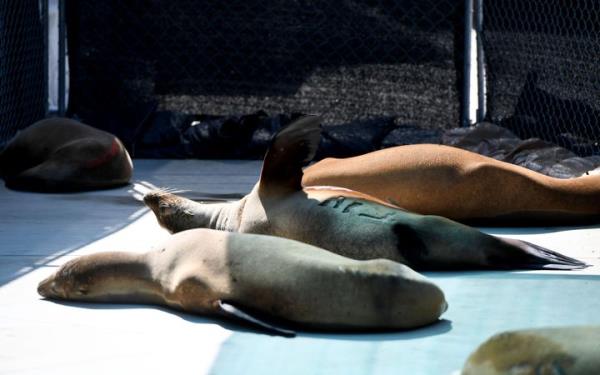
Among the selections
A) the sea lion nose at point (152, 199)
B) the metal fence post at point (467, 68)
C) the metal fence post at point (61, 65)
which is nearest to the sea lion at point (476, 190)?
the sea lion nose at point (152, 199)

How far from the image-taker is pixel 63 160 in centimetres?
776

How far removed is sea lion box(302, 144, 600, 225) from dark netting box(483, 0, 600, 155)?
2485 millimetres

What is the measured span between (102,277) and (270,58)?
650 centimetres

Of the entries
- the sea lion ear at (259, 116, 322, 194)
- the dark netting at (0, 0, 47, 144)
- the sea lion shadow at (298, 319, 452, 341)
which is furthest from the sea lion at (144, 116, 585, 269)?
the dark netting at (0, 0, 47, 144)

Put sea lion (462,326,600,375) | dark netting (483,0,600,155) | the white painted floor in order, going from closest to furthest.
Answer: sea lion (462,326,600,375) < the white painted floor < dark netting (483,0,600,155)

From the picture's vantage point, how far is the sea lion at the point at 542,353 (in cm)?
259

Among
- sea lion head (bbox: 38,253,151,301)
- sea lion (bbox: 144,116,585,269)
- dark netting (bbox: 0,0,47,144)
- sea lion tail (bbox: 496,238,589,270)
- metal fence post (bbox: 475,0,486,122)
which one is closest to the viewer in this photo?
sea lion head (bbox: 38,253,151,301)

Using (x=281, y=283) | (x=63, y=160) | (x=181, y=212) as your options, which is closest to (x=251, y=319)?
(x=281, y=283)

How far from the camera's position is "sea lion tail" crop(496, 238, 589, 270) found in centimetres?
468

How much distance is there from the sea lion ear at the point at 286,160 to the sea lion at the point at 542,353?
85.5 inches

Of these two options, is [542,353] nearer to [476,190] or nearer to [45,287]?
[45,287]

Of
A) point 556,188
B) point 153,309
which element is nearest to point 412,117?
point 556,188

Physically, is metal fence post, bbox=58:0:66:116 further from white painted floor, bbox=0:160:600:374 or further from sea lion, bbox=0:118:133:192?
white painted floor, bbox=0:160:600:374

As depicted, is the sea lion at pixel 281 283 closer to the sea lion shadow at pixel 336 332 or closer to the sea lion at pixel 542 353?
the sea lion shadow at pixel 336 332
